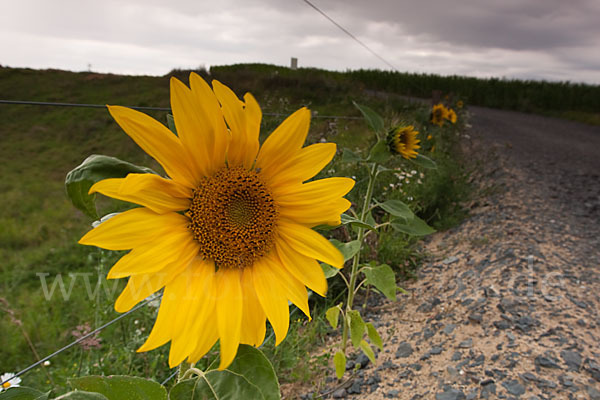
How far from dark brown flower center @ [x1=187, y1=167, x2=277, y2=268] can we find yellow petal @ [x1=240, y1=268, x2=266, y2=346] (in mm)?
29

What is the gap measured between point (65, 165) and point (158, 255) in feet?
13.2

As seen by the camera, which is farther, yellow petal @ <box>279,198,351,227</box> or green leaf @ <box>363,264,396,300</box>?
green leaf @ <box>363,264,396,300</box>

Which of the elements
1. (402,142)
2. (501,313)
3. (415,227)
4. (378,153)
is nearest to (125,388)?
(378,153)

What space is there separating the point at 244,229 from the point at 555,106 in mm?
15153

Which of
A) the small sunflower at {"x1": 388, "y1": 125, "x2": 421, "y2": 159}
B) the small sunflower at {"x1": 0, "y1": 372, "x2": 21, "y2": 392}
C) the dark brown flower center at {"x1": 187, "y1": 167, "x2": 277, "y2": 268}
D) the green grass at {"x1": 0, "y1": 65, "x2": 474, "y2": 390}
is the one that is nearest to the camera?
the dark brown flower center at {"x1": 187, "y1": 167, "x2": 277, "y2": 268}

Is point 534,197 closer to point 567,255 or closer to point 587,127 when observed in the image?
point 567,255

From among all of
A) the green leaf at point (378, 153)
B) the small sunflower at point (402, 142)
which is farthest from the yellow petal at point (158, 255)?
the small sunflower at point (402, 142)

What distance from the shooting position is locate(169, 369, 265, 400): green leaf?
1.41 ft

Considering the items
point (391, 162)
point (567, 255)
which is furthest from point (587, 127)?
point (567, 255)

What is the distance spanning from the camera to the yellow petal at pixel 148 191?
37cm

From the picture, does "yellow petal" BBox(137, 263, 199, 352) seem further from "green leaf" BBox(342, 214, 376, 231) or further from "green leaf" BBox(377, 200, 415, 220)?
"green leaf" BBox(377, 200, 415, 220)

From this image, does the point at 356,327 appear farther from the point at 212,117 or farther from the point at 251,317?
the point at 212,117

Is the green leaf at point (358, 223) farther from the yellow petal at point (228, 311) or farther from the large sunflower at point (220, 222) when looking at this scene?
the yellow petal at point (228, 311)

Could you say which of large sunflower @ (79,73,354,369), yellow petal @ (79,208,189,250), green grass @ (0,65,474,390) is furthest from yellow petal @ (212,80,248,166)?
green grass @ (0,65,474,390)
